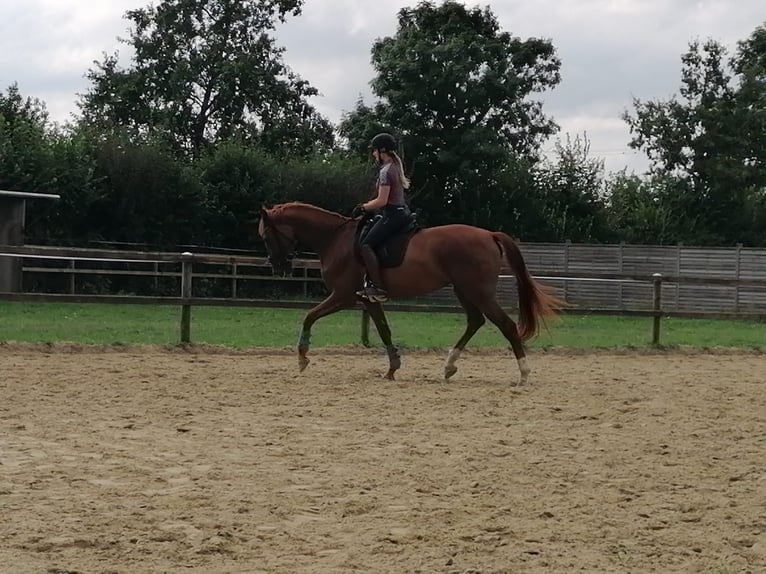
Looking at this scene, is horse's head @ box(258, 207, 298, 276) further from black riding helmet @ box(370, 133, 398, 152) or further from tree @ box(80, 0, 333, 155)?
tree @ box(80, 0, 333, 155)

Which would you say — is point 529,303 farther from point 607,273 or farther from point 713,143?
point 713,143

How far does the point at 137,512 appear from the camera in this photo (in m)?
4.95

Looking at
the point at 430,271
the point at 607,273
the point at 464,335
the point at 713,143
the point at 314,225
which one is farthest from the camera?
the point at 713,143

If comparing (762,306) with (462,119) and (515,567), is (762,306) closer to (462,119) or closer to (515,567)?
(462,119)

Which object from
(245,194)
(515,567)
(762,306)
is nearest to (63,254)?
(515,567)

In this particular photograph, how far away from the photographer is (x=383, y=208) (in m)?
10.9

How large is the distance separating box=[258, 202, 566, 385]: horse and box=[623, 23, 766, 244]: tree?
→ 27.7m

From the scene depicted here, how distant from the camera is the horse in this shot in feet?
35.6

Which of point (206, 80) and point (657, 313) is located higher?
point (206, 80)

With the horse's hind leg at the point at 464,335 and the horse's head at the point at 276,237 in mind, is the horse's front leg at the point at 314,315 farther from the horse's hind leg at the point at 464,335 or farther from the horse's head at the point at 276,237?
the horse's hind leg at the point at 464,335

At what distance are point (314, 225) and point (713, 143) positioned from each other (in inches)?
1144

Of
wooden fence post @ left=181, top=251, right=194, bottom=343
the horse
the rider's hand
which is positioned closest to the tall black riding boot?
the horse

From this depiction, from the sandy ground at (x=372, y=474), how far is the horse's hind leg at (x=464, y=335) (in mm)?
298

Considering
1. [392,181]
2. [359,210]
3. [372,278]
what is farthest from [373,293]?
[392,181]
